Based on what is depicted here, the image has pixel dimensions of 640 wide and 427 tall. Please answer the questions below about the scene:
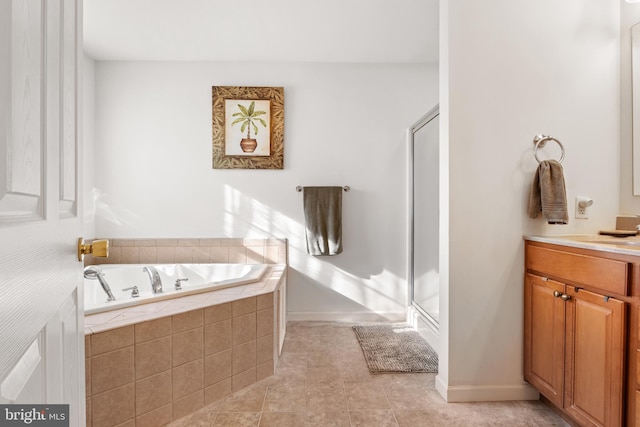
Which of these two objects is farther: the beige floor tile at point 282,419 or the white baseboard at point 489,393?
the white baseboard at point 489,393

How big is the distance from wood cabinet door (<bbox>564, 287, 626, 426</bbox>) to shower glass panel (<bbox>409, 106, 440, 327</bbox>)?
34.9 inches

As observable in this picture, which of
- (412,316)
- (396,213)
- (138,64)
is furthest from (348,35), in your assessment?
(412,316)

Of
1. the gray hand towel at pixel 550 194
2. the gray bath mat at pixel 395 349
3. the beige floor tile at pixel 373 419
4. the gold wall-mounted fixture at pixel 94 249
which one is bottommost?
the beige floor tile at pixel 373 419

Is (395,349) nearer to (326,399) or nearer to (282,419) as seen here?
(326,399)

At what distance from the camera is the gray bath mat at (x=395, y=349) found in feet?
7.33

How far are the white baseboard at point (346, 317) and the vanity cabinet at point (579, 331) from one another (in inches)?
55.7

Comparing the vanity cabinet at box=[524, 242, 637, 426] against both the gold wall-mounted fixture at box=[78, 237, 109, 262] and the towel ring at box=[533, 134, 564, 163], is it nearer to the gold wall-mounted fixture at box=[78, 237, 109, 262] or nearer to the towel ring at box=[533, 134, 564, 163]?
the towel ring at box=[533, 134, 564, 163]

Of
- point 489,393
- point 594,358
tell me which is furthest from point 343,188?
point 594,358

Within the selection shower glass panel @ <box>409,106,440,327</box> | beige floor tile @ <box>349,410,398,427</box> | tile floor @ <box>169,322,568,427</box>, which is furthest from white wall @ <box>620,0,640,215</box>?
beige floor tile @ <box>349,410,398,427</box>

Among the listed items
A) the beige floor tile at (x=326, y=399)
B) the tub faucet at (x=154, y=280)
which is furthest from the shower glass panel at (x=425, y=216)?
the tub faucet at (x=154, y=280)

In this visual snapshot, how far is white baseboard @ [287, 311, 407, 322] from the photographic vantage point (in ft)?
10.4

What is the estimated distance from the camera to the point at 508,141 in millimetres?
1837

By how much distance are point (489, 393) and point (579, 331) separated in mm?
612

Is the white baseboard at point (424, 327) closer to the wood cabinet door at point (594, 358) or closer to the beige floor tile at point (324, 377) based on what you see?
the beige floor tile at point (324, 377)
